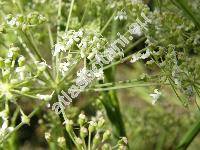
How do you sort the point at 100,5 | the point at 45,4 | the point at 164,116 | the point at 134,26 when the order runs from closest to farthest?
the point at 134,26, the point at 100,5, the point at 45,4, the point at 164,116

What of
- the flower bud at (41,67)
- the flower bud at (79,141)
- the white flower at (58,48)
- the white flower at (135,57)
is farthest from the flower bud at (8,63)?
the white flower at (135,57)

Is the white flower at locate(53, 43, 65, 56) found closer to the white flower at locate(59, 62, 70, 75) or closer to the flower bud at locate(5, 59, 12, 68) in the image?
the white flower at locate(59, 62, 70, 75)

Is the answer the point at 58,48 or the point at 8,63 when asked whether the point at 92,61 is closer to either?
the point at 58,48

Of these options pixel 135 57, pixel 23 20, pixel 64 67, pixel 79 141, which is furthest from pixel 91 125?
pixel 23 20

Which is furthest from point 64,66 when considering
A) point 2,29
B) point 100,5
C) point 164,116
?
point 164,116

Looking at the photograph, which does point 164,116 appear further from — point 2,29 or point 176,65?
point 2,29

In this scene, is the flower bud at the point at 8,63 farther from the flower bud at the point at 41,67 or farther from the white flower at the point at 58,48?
the white flower at the point at 58,48

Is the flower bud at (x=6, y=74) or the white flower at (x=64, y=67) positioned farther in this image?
the white flower at (x=64, y=67)

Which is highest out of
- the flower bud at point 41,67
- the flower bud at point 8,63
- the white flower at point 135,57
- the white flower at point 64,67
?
the flower bud at point 8,63

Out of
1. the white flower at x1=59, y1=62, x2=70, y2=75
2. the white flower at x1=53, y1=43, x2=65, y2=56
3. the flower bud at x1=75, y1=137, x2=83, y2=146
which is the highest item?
the white flower at x1=53, y1=43, x2=65, y2=56

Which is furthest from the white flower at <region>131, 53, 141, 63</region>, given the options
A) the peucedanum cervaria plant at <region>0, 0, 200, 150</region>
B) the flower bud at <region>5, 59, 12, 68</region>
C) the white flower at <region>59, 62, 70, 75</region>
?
the flower bud at <region>5, 59, 12, 68</region>

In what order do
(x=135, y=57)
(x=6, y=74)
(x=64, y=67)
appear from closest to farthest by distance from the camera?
1. (x=6, y=74)
2. (x=64, y=67)
3. (x=135, y=57)
